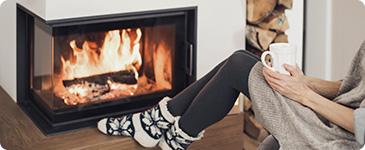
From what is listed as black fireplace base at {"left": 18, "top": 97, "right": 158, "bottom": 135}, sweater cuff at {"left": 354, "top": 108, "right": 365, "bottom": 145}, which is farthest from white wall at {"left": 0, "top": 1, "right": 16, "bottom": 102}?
sweater cuff at {"left": 354, "top": 108, "right": 365, "bottom": 145}

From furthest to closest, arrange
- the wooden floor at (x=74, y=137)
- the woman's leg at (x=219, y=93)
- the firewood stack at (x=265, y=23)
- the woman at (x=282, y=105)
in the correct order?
the firewood stack at (x=265, y=23), the wooden floor at (x=74, y=137), the woman's leg at (x=219, y=93), the woman at (x=282, y=105)

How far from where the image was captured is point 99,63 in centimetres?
296

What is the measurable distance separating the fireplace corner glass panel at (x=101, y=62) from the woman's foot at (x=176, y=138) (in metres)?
0.53

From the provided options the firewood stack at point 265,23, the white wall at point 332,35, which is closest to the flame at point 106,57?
the firewood stack at point 265,23

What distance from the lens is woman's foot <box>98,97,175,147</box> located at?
8.26ft

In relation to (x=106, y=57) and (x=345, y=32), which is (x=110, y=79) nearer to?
(x=106, y=57)

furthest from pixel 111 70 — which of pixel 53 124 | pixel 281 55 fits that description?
pixel 281 55

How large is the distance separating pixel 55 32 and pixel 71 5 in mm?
148

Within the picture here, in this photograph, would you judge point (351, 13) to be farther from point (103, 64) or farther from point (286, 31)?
point (103, 64)

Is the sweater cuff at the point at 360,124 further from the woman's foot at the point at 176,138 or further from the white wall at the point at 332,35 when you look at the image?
the white wall at the point at 332,35

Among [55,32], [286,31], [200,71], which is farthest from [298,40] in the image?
[55,32]

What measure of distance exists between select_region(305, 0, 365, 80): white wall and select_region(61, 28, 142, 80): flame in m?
0.87

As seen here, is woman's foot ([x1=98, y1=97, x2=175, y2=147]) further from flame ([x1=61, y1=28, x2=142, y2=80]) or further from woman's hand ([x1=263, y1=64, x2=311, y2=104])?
woman's hand ([x1=263, y1=64, x2=311, y2=104])

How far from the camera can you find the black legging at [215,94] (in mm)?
2307
